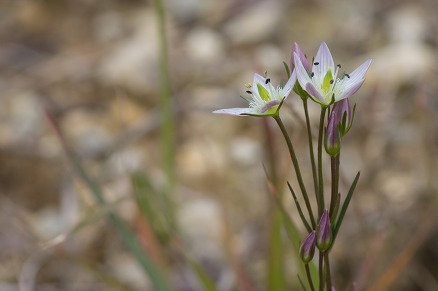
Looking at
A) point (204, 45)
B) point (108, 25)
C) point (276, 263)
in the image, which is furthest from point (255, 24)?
point (276, 263)

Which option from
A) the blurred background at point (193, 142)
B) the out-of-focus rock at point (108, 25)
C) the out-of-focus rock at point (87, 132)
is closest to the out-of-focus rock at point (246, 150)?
the blurred background at point (193, 142)

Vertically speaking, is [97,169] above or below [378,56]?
below

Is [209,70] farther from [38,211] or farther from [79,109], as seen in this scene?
[38,211]

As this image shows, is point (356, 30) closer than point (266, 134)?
No

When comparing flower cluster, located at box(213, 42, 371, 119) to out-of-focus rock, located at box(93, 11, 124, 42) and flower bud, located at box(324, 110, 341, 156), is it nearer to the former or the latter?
flower bud, located at box(324, 110, 341, 156)

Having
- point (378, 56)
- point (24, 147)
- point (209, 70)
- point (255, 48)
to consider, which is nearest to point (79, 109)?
point (24, 147)

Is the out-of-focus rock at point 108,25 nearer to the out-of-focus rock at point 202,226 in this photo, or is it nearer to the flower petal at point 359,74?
the out-of-focus rock at point 202,226

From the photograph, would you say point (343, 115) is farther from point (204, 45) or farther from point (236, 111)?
point (204, 45)
